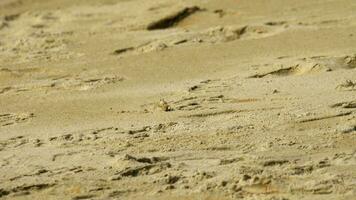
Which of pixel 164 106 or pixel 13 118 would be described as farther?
pixel 13 118

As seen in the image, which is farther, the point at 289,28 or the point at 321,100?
the point at 289,28

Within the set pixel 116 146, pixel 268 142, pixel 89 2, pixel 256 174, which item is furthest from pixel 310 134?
pixel 89 2

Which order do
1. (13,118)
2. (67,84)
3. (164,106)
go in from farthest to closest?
(67,84)
(13,118)
(164,106)

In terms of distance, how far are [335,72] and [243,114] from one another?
85 centimetres

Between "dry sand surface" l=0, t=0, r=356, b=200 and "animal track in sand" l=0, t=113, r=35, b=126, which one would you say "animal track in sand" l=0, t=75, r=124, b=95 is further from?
"animal track in sand" l=0, t=113, r=35, b=126

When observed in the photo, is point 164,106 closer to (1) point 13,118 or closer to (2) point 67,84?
(1) point 13,118

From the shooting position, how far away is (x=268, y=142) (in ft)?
11.5

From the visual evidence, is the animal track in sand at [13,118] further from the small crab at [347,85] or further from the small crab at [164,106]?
the small crab at [347,85]

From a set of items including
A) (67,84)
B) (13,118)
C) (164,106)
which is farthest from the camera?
(67,84)

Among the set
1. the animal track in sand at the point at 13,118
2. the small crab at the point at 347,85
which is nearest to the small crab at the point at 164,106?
the animal track in sand at the point at 13,118

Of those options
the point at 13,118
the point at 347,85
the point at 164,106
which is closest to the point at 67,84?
the point at 13,118

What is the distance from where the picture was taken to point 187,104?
13.8 feet

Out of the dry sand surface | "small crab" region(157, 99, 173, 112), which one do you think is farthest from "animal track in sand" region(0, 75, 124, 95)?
"small crab" region(157, 99, 173, 112)

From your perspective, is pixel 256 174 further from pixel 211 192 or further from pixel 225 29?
pixel 225 29
